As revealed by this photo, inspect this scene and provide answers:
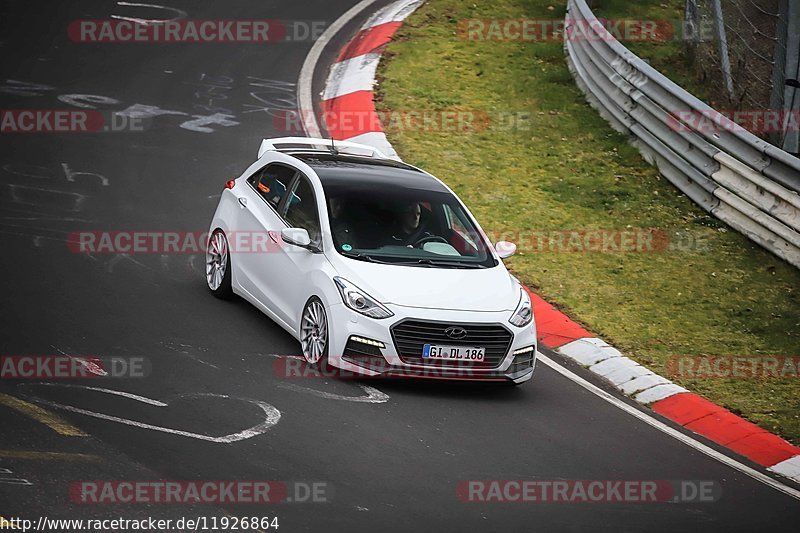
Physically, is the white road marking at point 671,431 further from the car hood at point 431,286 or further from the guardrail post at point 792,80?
the guardrail post at point 792,80

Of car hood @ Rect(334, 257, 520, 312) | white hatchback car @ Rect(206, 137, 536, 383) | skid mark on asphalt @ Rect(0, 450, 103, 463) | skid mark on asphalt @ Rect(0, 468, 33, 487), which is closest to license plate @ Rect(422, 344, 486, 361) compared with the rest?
white hatchback car @ Rect(206, 137, 536, 383)

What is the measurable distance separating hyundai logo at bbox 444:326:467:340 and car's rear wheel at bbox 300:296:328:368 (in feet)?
3.35

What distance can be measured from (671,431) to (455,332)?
82.8 inches

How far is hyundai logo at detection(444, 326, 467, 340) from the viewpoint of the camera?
32.8 ft

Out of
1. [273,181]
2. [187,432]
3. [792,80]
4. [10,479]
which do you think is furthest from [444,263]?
[792,80]

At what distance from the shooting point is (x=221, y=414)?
8977 millimetres

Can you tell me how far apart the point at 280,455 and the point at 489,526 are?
155 cm

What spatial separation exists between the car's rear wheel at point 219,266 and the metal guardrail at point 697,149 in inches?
254

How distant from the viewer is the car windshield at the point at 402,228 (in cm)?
1068

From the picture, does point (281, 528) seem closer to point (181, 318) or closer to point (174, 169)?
point (181, 318)

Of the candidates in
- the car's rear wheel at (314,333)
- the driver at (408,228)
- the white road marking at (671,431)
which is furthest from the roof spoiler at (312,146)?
the white road marking at (671,431)

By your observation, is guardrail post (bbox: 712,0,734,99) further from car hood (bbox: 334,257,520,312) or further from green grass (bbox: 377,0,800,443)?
car hood (bbox: 334,257,520,312)

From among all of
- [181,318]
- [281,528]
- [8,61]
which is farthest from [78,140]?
[281,528]

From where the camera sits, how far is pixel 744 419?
1091 cm
